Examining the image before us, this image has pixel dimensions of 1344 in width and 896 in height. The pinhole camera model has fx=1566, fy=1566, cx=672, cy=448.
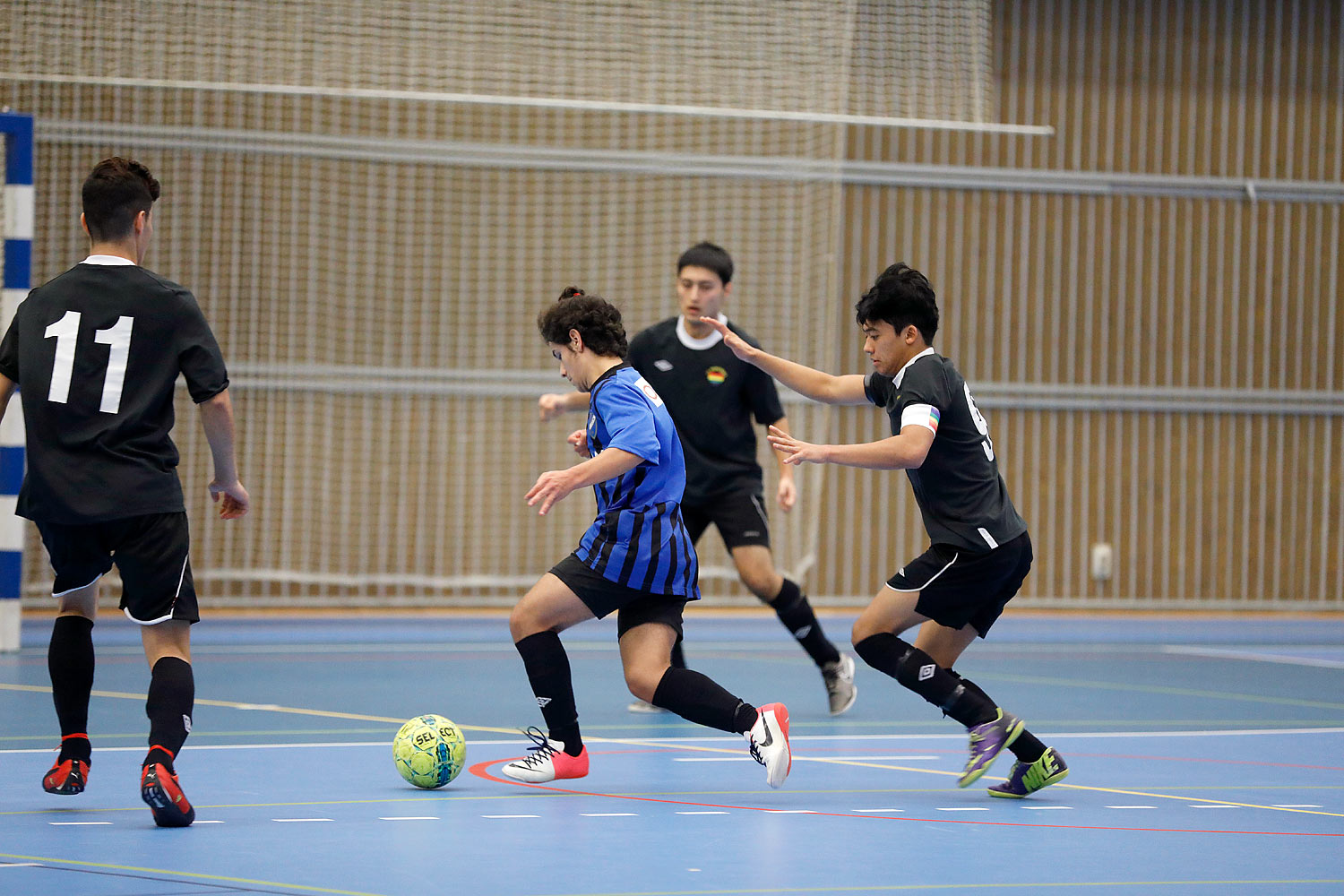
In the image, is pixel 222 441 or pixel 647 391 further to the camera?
pixel 647 391

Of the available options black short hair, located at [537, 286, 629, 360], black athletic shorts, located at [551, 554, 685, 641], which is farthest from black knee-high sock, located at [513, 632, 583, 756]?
black short hair, located at [537, 286, 629, 360]

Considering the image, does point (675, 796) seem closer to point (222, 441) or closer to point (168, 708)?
point (168, 708)

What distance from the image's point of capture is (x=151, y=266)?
11664mm

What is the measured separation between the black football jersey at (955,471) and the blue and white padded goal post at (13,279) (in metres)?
5.26

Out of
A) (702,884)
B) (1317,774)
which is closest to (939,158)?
(1317,774)

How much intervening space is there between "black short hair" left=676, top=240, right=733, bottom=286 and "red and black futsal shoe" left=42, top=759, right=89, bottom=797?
3.17 metres

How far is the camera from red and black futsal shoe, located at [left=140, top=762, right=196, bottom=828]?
3.70 m

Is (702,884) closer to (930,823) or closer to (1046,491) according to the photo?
(930,823)

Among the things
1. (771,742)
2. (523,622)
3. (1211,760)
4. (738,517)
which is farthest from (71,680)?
(1211,760)

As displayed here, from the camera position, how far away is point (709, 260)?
20.9 feet

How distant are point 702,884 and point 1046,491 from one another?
10.6 m

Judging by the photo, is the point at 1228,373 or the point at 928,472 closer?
the point at 928,472

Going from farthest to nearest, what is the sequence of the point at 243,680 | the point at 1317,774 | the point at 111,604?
the point at 111,604, the point at 243,680, the point at 1317,774

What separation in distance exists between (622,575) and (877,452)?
2.60ft
